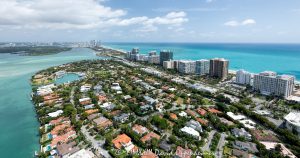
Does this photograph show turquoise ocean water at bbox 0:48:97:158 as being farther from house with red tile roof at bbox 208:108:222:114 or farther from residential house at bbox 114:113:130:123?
house with red tile roof at bbox 208:108:222:114

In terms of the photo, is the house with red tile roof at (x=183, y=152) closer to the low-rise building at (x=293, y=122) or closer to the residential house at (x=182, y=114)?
the residential house at (x=182, y=114)

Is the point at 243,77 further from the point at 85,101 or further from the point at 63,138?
the point at 63,138

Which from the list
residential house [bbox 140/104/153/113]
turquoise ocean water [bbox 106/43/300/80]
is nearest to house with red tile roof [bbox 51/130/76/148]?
residential house [bbox 140/104/153/113]

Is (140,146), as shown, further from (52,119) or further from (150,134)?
(52,119)

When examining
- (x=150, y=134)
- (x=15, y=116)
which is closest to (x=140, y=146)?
(x=150, y=134)

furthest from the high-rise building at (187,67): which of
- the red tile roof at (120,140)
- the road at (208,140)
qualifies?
the red tile roof at (120,140)

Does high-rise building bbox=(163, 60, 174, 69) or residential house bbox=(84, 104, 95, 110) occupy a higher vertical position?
high-rise building bbox=(163, 60, 174, 69)
